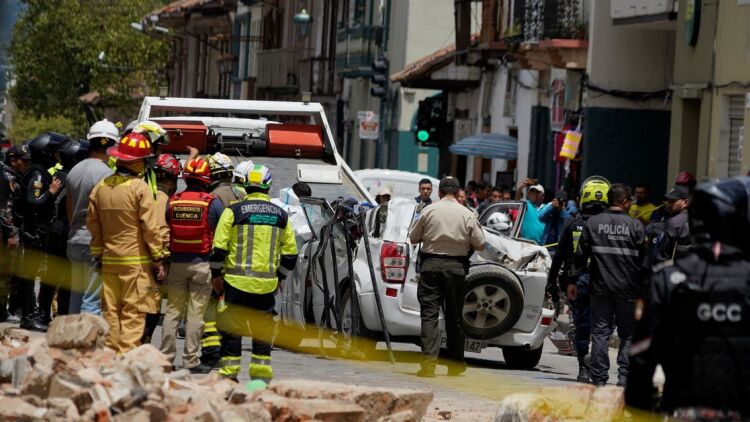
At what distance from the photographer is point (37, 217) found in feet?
56.1

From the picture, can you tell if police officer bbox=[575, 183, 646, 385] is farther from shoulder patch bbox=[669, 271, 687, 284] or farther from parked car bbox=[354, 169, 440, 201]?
parked car bbox=[354, 169, 440, 201]

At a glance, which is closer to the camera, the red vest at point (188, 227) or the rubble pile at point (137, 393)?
the rubble pile at point (137, 393)

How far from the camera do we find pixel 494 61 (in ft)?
128

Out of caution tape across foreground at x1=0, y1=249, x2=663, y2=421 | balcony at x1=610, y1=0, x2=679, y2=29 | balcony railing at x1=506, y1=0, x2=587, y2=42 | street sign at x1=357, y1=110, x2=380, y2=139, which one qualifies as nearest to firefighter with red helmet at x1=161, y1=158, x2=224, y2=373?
caution tape across foreground at x1=0, y1=249, x2=663, y2=421

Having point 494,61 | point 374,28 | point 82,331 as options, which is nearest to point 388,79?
point 374,28

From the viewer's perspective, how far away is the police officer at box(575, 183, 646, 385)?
1402cm

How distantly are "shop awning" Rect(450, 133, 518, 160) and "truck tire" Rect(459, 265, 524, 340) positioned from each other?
1926 centimetres

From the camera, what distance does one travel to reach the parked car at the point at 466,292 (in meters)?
15.7

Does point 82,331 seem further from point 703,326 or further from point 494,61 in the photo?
point 494,61

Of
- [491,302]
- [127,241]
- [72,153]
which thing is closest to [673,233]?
[491,302]

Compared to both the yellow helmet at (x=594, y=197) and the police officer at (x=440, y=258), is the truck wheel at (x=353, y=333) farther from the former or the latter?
the yellow helmet at (x=594, y=197)

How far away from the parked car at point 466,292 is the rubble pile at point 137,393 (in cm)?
489

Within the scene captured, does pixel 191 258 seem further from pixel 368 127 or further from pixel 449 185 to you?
pixel 368 127

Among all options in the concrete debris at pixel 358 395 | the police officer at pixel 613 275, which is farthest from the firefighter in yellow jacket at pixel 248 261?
the police officer at pixel 613 275
